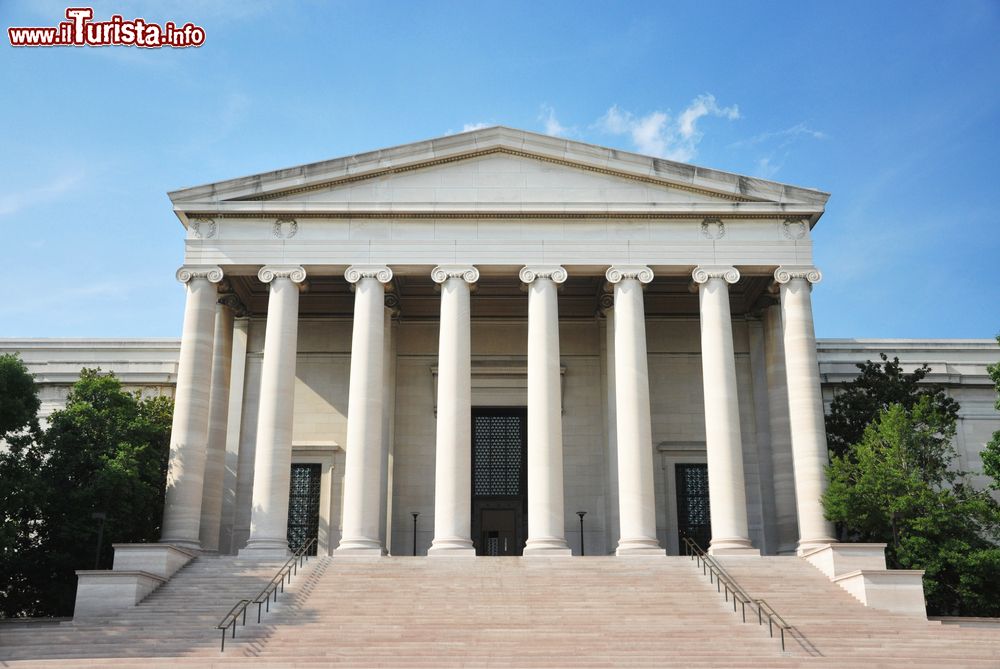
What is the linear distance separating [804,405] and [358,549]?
16.6 metres

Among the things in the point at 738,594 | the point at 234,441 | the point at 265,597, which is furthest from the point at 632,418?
the point at 234,441

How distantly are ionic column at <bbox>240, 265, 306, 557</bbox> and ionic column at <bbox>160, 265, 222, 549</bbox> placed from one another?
1976mm

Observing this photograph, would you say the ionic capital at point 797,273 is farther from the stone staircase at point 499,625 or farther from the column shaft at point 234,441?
the column shaft at point 234,441

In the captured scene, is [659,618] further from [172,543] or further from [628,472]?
[172,543]

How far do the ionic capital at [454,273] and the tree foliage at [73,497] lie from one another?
12019mm

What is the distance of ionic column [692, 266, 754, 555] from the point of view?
3481cm

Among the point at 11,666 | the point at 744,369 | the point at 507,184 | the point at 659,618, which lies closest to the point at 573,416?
the point at 744,369

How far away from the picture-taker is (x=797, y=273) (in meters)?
37.5

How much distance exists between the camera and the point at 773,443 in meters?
39.7

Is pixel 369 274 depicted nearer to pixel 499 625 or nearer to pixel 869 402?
pixel 499 625

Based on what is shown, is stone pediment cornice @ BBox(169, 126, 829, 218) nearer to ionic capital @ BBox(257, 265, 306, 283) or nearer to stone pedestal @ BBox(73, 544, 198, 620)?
ionic capital @ BBox(257, 265, 306, 283)

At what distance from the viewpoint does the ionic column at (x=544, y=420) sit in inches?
1357

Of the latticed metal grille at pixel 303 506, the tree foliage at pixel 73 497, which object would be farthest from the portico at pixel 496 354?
the tree foliage at pixel 73 497

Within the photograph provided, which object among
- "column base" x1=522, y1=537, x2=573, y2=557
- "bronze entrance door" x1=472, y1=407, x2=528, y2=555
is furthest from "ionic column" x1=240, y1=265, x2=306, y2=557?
"bronze entrance door" x1=472, y1=407, x2=528, y2=555
